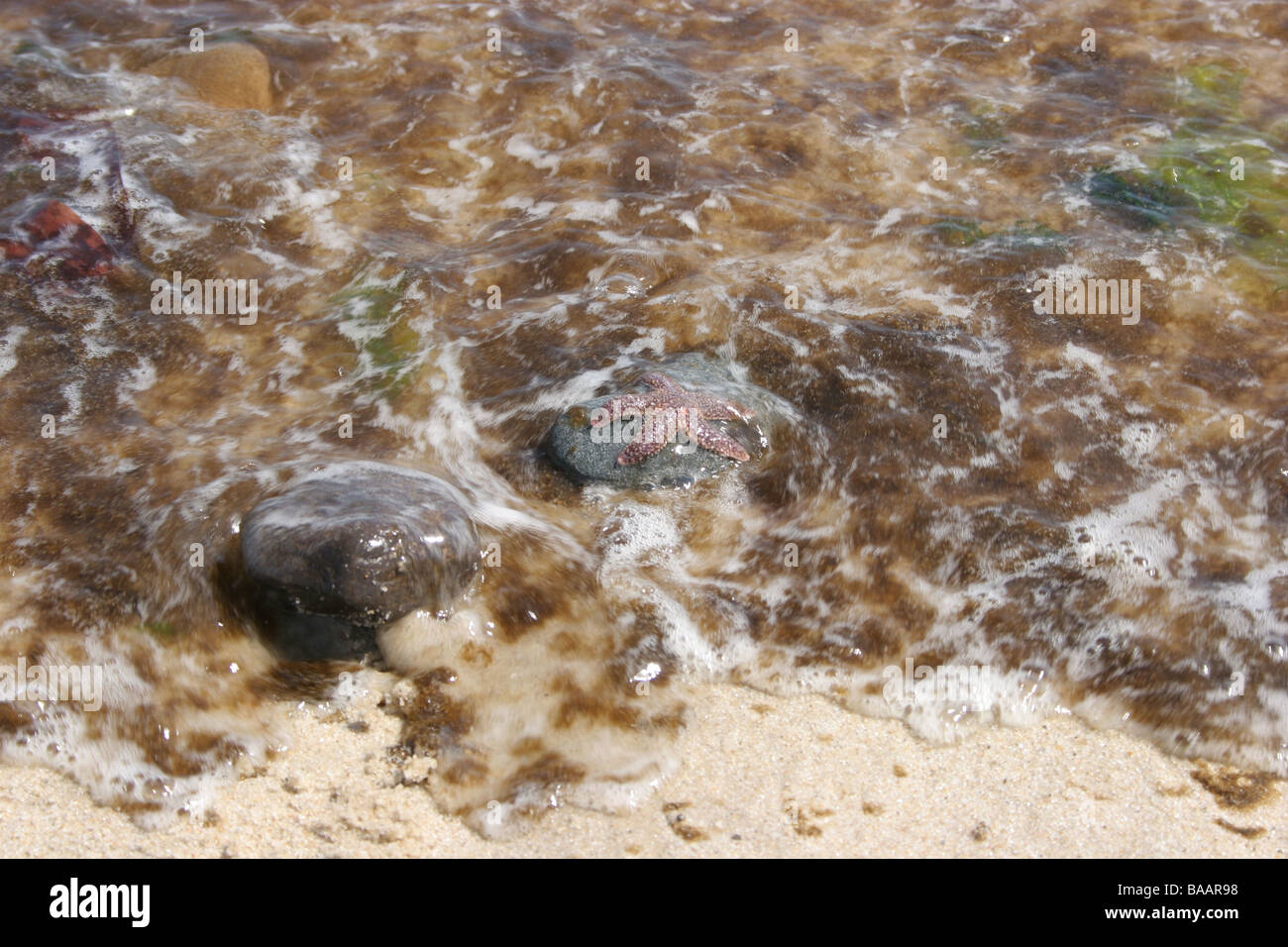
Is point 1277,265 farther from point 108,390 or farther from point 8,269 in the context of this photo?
point 8,269

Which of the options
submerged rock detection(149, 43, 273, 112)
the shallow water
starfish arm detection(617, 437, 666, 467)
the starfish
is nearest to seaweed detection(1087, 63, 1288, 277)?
the shallow water

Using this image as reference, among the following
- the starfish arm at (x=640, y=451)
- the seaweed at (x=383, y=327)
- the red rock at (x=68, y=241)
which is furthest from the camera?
the red rock at (x=68, y=241)

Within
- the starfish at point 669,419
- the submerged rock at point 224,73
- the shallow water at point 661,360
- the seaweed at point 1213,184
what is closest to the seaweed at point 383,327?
the shallow water at point 661,360

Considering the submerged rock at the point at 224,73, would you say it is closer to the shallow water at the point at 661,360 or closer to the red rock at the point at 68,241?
the shallow water at the point at 661,360

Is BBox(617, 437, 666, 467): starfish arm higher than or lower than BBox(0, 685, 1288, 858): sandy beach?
higher

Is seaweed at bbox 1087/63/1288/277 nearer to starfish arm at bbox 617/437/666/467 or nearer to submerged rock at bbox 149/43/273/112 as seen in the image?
starfish arm at bbox 617/437/666/467

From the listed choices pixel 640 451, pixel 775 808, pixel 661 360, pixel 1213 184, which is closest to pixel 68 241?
pixel 661 360

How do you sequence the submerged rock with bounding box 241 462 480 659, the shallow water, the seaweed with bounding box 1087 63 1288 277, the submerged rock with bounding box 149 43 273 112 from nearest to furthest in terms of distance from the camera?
the submerged rock with bounding box 241 462 480 659, the shallow water, the seaweed with bounding box 1087 63 1288 277, the submerged rock with bounding box 149 43 273 112

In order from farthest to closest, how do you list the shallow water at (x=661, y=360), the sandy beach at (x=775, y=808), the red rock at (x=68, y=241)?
the red rock at (x=68, y=241) → the shallow water at (x=661, y=360) → the sandy beach at (x=775, y=808)
